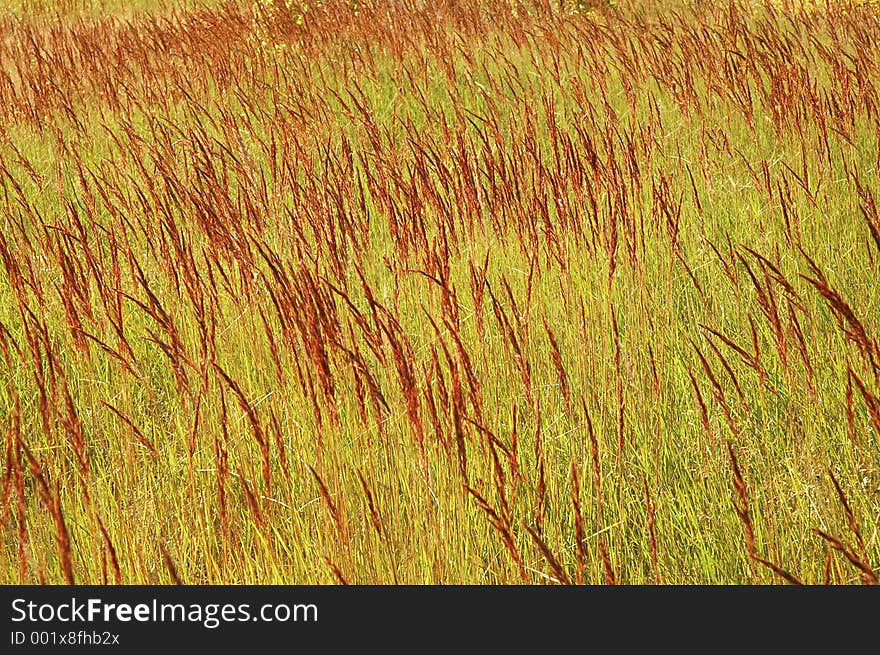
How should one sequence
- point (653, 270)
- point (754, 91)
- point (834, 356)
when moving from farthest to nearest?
1. point (754, 91)
2. point (653, 270)
3. point (834, 356)

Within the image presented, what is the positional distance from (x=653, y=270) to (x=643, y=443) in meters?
0.87

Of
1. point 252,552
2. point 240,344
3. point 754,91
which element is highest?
point 754,91

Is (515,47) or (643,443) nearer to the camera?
(643,443)

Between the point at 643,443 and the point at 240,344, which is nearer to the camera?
the point at 643,443

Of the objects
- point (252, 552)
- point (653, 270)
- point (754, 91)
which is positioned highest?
point (754, 91)

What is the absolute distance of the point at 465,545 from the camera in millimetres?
1465

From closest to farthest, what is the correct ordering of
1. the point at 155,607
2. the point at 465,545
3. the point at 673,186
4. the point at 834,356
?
the point at 155,607 → the point at 465,545 → the point at 834,356 → the point at 673,186

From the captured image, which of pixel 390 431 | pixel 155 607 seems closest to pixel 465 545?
pixel 390 431

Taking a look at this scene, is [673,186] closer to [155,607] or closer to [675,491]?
[675,491]

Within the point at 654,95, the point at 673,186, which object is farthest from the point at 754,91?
the point at 673,186

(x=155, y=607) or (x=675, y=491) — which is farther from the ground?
(x=675, y=491)

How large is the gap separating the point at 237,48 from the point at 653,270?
4296mm

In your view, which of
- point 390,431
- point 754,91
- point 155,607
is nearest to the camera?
point 155,607

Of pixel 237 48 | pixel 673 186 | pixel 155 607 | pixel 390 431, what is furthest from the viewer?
pixel 237 48
